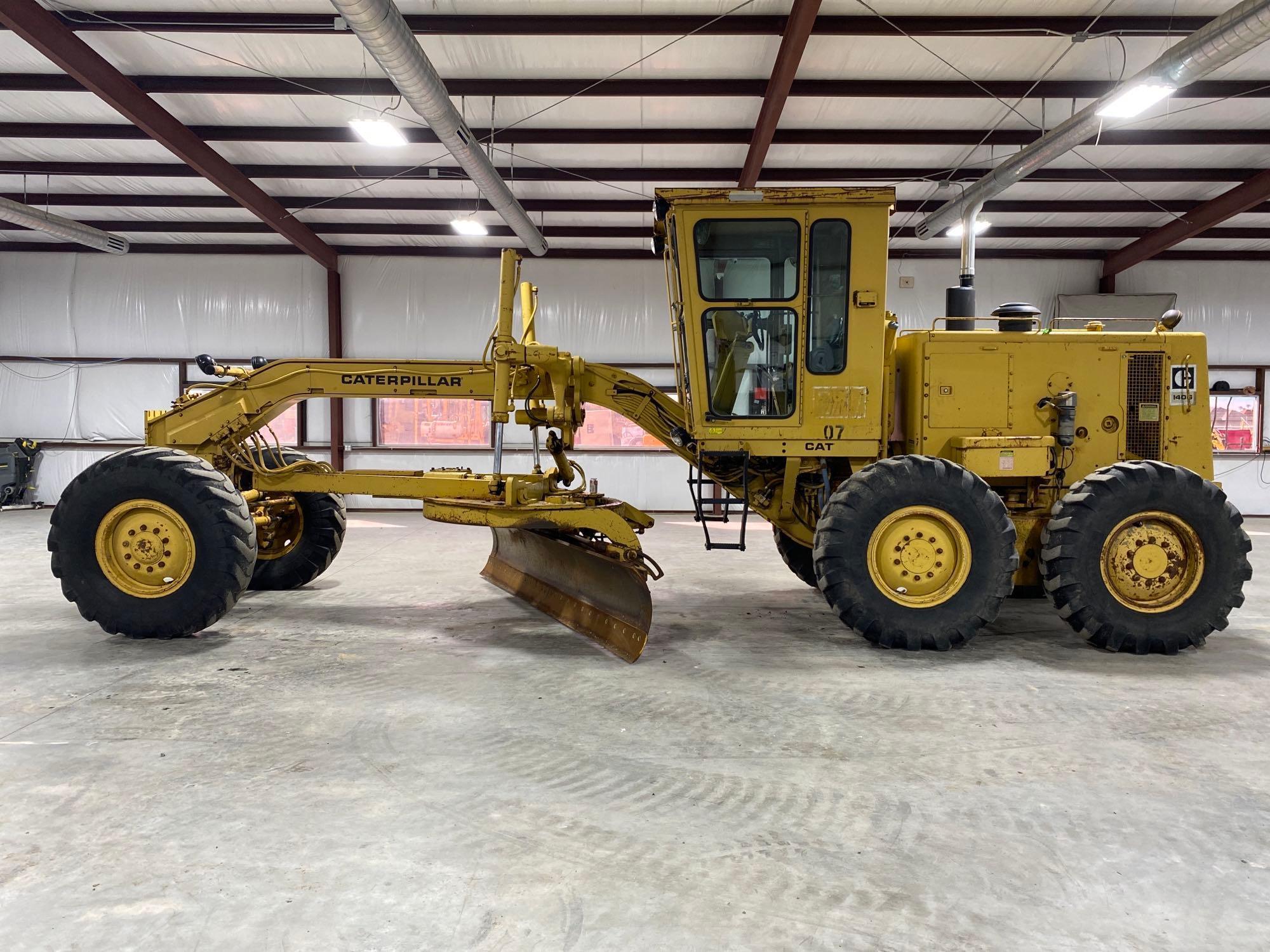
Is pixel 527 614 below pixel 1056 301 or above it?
below

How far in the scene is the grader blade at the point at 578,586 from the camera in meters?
4.63

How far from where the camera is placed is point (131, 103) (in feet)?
28.4

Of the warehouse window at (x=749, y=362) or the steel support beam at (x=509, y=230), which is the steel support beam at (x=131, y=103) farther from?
the warehouse window at (x=749, y=362)

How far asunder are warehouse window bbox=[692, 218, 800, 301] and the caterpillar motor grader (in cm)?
1

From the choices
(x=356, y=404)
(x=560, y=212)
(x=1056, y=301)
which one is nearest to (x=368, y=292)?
(x=356, y=404)

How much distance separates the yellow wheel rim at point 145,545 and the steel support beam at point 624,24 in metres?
5.60

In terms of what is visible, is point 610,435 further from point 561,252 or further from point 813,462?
point 813,462

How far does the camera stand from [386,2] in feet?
20.0

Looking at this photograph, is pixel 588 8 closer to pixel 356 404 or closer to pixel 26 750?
pixel 26 750

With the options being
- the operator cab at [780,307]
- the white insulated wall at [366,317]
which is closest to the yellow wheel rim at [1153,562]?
the operator cab at [780,307]

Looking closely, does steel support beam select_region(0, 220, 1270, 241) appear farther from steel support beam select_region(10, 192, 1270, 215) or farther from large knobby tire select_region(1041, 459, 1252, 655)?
large knobby tire select_region(1041, 459, 1252, 655)

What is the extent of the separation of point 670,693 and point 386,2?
237 inches

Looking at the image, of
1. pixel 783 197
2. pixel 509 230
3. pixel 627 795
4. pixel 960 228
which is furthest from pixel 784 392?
pixel 509 230

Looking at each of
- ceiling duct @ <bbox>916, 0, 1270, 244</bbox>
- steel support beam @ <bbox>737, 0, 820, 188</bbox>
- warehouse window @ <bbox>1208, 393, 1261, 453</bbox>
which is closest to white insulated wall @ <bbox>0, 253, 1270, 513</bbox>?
warehouse window @ <bbox>1208, 393, 1261, 453</bbox>
